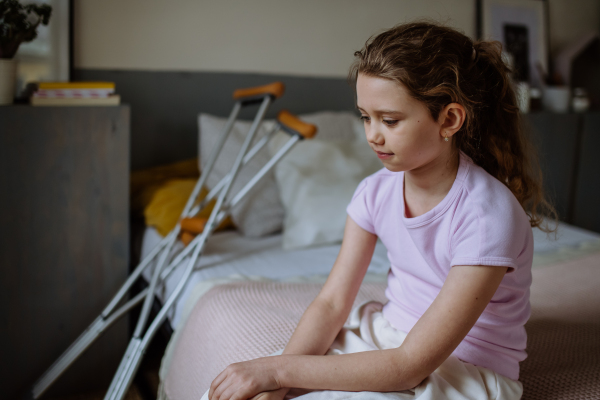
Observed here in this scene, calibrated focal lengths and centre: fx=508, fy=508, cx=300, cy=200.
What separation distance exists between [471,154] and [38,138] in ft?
4.31

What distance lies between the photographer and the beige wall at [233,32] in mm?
2084

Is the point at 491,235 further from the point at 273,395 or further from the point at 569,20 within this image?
the point at 569,20

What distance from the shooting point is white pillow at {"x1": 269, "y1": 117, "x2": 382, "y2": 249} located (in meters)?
1.89

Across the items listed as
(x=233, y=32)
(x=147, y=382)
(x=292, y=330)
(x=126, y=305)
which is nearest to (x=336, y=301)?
(x=292, y=330)

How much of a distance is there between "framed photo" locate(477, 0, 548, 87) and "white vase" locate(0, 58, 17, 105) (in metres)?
2.41

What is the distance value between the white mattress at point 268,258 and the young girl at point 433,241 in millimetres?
605

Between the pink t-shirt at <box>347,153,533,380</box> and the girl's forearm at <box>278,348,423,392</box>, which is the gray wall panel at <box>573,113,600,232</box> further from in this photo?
the girl's forearm at <box>278,348,423,392</box>

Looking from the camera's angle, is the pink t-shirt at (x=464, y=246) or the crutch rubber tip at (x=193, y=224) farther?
the crutch rubber tip at (x=193, y=224)

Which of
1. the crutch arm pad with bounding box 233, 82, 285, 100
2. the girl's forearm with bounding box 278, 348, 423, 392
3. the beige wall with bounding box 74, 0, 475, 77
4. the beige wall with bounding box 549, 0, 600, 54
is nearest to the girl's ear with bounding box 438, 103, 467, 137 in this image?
the girl's forearm with bounding box 278, 348, 423, 392

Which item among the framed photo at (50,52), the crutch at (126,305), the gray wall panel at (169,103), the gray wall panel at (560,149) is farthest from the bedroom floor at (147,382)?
the gray wall panel at (560,149)

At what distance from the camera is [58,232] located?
1669 millimetres

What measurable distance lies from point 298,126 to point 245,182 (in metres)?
0.46

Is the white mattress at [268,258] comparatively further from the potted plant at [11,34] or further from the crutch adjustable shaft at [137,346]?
the potted plant at [11,34]

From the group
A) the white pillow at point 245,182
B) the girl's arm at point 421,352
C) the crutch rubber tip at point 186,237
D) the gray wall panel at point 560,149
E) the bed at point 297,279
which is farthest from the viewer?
the gray wall panel at point 560,149
